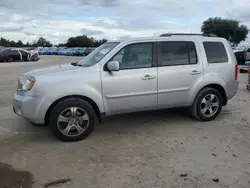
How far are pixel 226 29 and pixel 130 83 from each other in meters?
64.3

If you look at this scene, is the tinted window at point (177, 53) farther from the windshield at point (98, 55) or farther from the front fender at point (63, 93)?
the front fender at point (63, 93)

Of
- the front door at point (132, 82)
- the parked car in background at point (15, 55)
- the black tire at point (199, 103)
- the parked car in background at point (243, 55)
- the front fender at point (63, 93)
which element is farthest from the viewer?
the parked car in background at point (15, 55)

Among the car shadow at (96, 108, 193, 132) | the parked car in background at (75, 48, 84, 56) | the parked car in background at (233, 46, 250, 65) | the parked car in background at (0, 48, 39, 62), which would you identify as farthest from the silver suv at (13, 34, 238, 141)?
the parked car in background at (75, 48, 84, 56)

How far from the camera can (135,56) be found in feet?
16.7

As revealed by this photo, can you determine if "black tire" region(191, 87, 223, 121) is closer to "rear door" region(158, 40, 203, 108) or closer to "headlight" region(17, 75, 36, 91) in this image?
"rear door" region(158, 40, 203, 108)

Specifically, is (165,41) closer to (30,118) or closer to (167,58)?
(167,58)

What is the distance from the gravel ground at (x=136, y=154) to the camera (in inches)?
135

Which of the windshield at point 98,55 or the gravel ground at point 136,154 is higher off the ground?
the windshield at point 98,55

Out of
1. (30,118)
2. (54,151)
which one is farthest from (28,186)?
(30,118)

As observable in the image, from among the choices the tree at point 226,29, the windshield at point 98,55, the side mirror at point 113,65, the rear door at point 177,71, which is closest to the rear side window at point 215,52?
the rear door at point 177,71

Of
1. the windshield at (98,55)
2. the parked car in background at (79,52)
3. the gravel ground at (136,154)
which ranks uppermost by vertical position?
the parked car in background at (79,52)

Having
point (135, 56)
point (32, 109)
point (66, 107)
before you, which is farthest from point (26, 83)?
point (135, 56)

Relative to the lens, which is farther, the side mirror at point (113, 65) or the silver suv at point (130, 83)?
the side mirror at point (113, 65)

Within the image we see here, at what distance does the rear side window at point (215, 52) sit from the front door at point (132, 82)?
1.32 m
